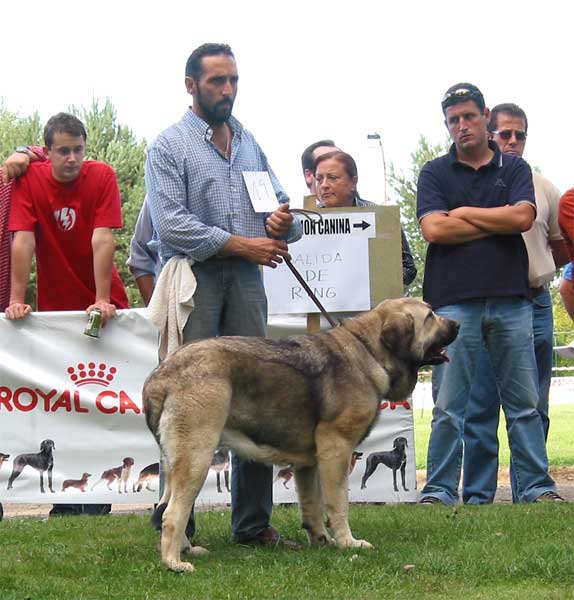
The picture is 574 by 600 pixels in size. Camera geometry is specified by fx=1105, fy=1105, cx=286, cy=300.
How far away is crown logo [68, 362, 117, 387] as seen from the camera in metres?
8.53

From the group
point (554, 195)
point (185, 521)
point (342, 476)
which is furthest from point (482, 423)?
point (185, 521)

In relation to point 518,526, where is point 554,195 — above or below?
above

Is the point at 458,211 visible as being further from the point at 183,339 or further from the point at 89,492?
the point at 89,492

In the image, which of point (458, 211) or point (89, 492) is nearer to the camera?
point (458, 211)

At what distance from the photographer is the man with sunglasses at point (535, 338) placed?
8.52 metres

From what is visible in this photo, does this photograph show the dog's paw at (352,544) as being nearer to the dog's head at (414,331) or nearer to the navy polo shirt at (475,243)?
the dog's head at (414,331)

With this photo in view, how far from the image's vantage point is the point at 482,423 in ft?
28.7

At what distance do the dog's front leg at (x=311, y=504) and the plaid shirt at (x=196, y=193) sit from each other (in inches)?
55.1

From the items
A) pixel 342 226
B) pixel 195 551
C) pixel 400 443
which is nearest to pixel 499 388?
pixel 400 443

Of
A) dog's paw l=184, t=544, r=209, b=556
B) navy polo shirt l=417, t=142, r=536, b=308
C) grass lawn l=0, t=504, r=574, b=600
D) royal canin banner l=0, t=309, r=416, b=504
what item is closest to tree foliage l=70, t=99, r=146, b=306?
royal canin banner l=0, t=309, r=416, b=504

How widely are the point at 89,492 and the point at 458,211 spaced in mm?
3533

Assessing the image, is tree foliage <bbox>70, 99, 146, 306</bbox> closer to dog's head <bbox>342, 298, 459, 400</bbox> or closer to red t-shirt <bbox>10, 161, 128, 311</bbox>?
red t-shirt <bbox>10, 161, 128, 311</bbox>

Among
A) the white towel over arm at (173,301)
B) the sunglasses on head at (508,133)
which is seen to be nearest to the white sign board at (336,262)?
the sunglasses on head at (508,133)

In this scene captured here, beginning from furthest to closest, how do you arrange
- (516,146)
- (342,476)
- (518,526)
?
1. (516,146)
2. (518,526)
3. (342,476)
